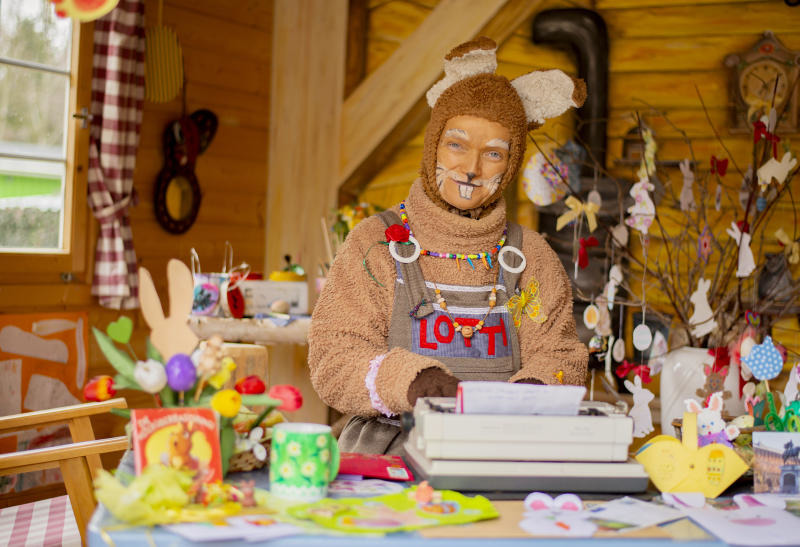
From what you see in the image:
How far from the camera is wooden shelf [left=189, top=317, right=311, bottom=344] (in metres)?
3.06

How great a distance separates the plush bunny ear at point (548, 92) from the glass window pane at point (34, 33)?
2.05 meters

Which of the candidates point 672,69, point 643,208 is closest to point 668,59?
point 672,69

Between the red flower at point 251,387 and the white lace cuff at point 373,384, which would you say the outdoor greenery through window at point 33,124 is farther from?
the red flower at point 251,387

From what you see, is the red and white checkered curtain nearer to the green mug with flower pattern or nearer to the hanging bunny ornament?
the hanging bunny ornament

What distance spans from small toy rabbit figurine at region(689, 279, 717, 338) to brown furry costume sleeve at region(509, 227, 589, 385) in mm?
505

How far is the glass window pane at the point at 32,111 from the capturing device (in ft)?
10.8

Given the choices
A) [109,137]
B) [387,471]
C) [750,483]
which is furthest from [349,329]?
[109,137]

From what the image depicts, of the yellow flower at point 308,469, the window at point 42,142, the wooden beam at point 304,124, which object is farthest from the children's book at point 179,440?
the wooden beam at point 304,124

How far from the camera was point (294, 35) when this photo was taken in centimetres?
432

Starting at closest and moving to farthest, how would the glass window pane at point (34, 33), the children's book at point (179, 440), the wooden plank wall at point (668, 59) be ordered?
the children's book at point (179, 440) < the glass window pane at point (34, 33) < the wooden plank wall at point (668, 59)

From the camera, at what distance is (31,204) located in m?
3.37

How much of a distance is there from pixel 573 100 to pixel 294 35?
260 cm

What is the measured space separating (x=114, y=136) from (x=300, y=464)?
8.49ft

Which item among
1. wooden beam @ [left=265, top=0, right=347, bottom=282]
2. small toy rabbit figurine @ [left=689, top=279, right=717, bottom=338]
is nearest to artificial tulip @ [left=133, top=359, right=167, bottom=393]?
small toy rabbit figurine @ [left=689, top=279, right=717, bottom=338]
